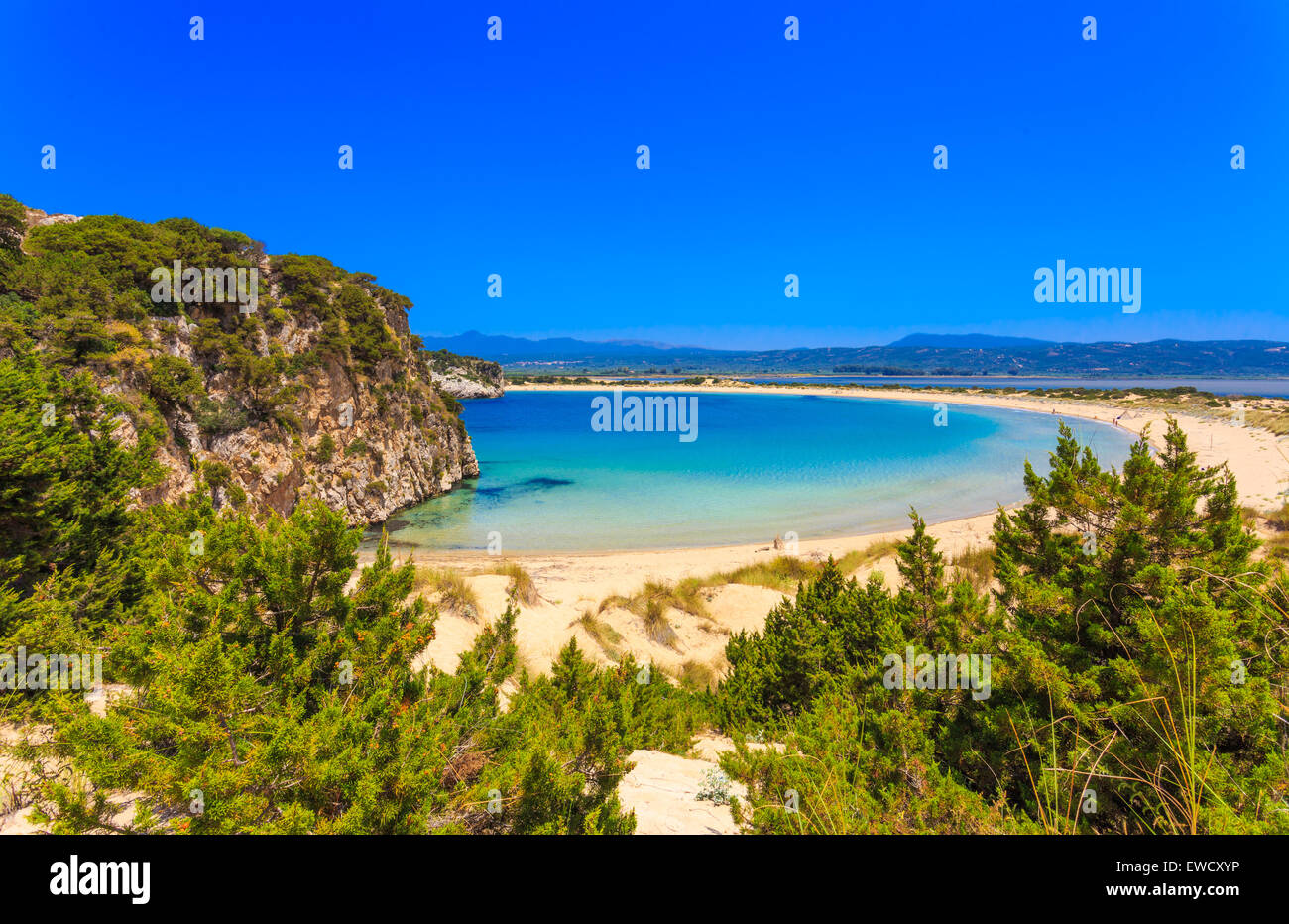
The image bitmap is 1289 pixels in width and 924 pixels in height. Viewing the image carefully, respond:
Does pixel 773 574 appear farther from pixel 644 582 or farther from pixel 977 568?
pixel 977 568

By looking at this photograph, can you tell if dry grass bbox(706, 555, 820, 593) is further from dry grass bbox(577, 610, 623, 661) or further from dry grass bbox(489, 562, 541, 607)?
dry grass bbox(489, 562, 541, 607)

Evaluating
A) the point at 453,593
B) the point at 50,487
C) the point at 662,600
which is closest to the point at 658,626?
A: the point at 662,600

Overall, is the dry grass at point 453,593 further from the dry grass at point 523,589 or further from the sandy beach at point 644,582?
the dry grass at point 523,589

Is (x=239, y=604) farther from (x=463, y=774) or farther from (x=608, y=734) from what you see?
(x=608, y=734)

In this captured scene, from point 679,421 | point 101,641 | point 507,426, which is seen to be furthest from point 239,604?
point 679,421

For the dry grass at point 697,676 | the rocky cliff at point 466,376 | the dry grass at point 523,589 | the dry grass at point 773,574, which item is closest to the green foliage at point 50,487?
the dry grass at point 523,589
